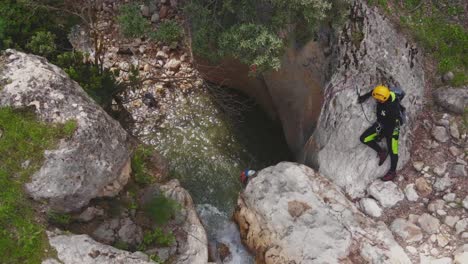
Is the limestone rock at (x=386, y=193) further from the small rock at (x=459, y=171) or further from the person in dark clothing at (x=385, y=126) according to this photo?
the small rock at (x=459, y=171)

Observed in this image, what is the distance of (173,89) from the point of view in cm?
1227

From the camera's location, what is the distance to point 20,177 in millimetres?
6953

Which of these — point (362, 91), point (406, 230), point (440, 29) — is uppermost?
point (440, 29)

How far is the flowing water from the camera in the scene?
10.5m

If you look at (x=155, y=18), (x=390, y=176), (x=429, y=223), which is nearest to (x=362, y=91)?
(x=390, y=176)

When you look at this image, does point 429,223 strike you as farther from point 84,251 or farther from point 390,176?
point 84,251

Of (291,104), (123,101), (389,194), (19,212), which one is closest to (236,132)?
(291,104)

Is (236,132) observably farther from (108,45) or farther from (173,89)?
(108,45)

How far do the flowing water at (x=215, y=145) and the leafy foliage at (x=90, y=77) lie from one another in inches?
64.7

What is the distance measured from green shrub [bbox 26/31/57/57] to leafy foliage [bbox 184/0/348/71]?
3476mm

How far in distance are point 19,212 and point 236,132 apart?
613cm

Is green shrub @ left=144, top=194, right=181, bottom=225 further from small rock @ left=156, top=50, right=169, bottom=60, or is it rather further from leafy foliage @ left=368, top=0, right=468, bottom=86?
leafy foliage @ left=368, top=0, right=468, bottom=86

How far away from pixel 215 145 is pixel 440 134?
5437 millimetres

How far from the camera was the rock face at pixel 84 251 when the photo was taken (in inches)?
261
